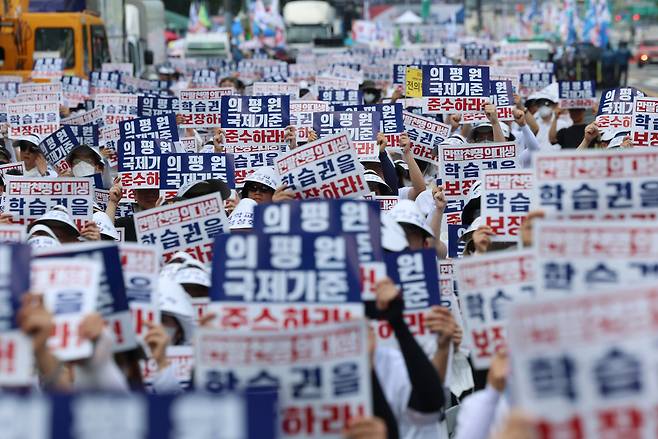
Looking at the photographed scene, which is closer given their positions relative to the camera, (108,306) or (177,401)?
(177,401)

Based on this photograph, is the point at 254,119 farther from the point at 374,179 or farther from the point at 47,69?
the point at 47,69

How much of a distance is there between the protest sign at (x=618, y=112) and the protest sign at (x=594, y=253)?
9.97 m

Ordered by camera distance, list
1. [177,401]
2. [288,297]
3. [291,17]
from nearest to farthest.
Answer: [177,401]
[288,297]
[291,17]

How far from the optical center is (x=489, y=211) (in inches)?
379

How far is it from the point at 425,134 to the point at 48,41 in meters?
17.0

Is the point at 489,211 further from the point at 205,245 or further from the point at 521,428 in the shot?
the point at 521,428

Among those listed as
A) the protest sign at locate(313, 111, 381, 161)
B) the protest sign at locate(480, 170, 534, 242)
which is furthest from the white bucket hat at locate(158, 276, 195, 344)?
the protest sign at locate(313, 111, 381, 161)

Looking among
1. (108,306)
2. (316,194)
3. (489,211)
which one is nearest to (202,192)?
(316,194)

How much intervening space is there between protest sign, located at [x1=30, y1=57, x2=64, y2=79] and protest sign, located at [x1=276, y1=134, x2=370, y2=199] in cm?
1759

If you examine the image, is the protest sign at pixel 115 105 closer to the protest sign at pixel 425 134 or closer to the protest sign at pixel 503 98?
the protest sign at pixel 503 98

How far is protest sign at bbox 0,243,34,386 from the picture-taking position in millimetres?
5129

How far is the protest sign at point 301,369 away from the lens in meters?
5.51

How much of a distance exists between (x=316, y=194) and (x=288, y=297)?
4.03 metres

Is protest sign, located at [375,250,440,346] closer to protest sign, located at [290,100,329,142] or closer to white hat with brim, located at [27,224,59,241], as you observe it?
white hat with brim, located at [27,224,59,241]
